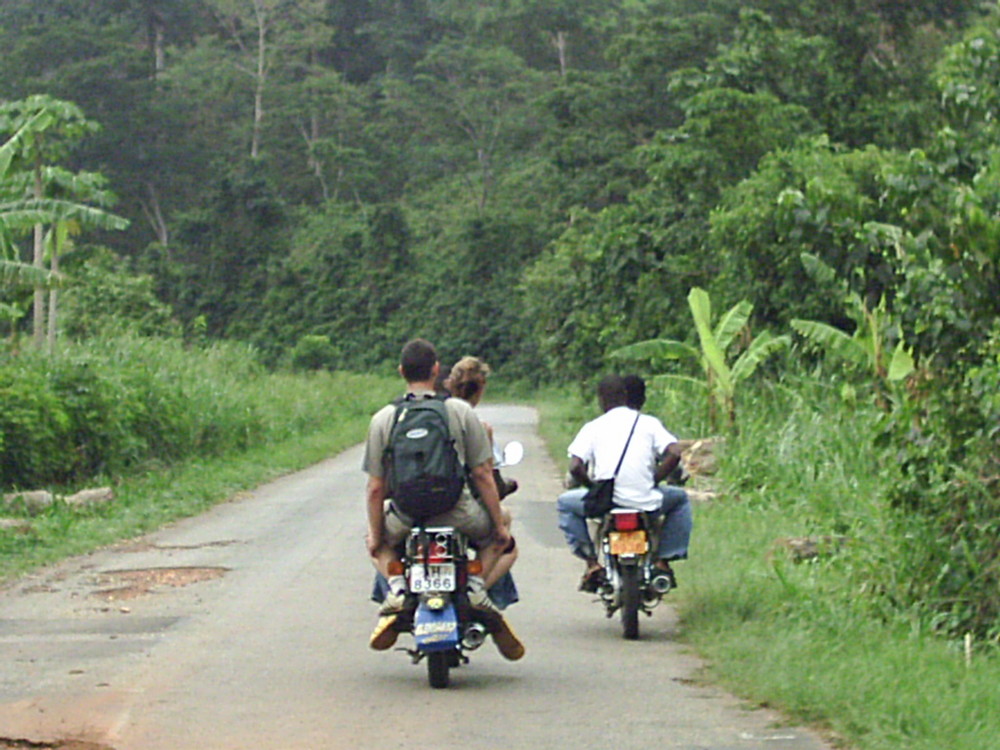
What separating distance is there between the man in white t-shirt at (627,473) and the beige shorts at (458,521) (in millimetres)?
1639

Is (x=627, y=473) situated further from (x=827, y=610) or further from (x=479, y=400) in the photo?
(x=827, y=610)

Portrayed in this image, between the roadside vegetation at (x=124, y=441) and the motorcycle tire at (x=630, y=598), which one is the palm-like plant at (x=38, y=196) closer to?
the roadside vegetation at (x=124, y=441)

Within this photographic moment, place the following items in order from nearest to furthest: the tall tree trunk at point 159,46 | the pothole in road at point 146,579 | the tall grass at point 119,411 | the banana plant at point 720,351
Answer: 1. the pothole in road at point 146,579
2. the tall grass at point 119,411
3. the banana plant at point 720,351
4. the tall tree trunk at point 159,46

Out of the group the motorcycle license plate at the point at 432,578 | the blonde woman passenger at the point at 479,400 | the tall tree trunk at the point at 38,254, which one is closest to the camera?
the motorcycle license plate at the point at 432,578

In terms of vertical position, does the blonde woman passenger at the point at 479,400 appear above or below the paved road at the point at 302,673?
above

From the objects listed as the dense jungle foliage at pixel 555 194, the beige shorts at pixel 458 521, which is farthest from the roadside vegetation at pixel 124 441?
the beige shorts at pixel 458 521

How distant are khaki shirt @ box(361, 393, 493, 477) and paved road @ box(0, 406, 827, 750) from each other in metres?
1.16

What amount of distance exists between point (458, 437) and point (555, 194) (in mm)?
49554

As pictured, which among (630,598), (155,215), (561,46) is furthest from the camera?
(155,215)

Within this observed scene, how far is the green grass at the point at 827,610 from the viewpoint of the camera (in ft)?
22.0

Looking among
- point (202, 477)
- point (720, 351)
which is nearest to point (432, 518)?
point (720, 351)

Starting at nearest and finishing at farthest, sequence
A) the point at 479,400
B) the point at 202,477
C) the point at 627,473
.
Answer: the point at 479,400, the point at 627,473, the point at 202,477

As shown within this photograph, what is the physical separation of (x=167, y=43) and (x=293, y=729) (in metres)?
73.8

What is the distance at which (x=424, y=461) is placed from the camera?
7.55 metres
